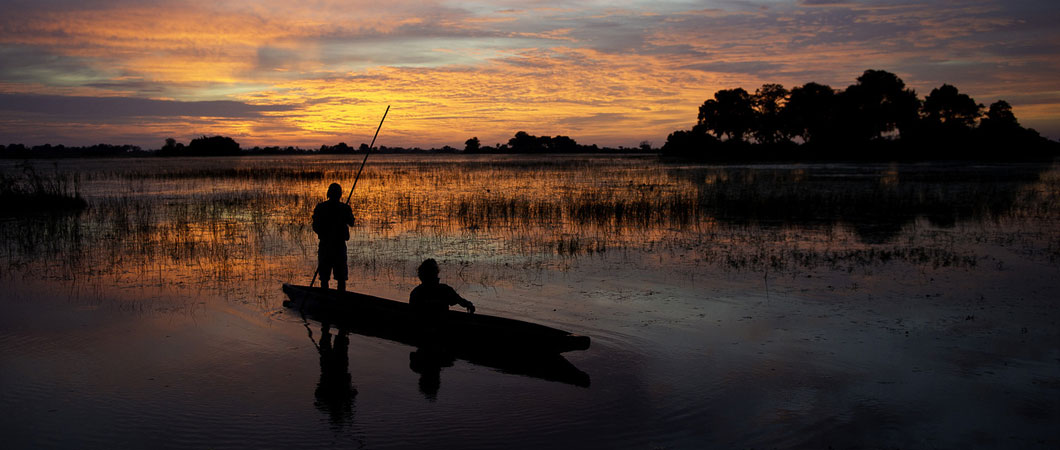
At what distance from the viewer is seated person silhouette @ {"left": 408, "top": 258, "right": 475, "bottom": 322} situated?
7.94 metres

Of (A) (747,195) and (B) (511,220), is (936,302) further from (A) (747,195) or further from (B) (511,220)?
(A) (747,195)

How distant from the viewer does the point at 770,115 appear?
290 ft

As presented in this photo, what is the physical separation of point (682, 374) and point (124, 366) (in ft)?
18.9

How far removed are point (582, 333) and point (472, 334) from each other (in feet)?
4.74

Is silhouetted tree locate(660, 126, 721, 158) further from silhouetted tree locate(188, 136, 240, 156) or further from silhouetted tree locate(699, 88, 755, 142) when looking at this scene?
silhouetted tree locate(188, 136, 240, 156)

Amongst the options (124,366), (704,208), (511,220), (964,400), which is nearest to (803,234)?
(704,208)

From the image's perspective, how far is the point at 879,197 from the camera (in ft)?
83.3

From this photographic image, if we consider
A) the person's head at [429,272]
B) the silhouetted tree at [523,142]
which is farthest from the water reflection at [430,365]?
the silhouetted tree at [523,142]

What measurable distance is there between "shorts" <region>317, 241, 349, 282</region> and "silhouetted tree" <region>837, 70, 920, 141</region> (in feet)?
246

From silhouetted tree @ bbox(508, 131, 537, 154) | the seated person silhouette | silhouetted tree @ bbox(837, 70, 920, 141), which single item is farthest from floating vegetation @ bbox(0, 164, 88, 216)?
silhouetted tree @ bbox(508, 131, 537, 154)

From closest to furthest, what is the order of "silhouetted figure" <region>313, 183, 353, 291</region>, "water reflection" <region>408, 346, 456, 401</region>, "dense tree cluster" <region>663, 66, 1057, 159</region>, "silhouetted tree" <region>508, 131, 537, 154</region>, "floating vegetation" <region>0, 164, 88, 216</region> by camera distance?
"water reflection" <region>408, 346, 456, 401</region> → "silhouetted figure" <region>313, 183, 353, 291</region> → "floating vegetation" <region>0, 164, 88, 216</region> → "dense tree cluster" <region>663, 66, 1057, 159</region> → "silhouetted tree" <region>508, 131, 537, 154</region>

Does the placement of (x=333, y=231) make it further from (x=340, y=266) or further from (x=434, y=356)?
(x=434, y=356)

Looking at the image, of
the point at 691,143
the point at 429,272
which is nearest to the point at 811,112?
the point at 691,143

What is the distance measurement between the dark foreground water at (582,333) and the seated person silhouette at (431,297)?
2.06 ft
